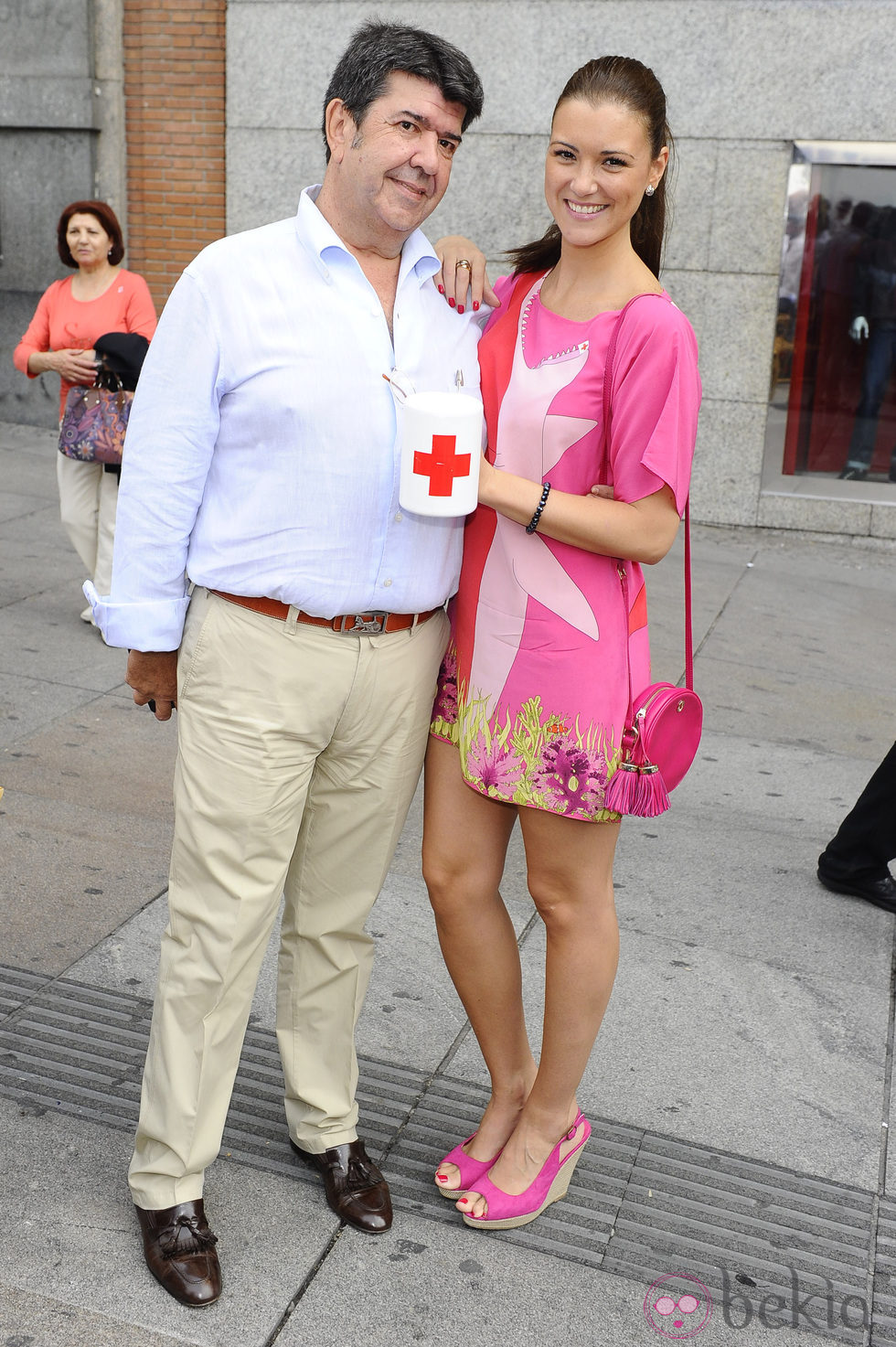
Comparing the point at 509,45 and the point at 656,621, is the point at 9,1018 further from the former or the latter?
the point at 509,45

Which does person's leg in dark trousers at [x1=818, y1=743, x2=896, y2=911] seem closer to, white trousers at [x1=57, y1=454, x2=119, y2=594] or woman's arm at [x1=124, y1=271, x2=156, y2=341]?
white trousers at [x1=57, y1=454, x2=119, y2=594]

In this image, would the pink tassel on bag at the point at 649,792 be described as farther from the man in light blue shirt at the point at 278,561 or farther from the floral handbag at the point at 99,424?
the floral handbag at the point at 99,424

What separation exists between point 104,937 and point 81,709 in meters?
1.82

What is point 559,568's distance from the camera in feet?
7.84

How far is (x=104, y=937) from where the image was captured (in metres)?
3.56

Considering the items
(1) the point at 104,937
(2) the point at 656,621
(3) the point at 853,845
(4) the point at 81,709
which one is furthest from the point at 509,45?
(1) the point at 104,937

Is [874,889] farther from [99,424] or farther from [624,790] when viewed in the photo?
[99,424]

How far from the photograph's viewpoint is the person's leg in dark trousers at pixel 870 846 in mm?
4016

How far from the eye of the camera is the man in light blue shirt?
2258 millimetres

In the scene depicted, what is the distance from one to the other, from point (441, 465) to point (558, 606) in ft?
1.43

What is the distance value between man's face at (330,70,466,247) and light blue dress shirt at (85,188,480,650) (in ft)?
0.24

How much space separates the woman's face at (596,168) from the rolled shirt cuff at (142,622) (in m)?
0.95

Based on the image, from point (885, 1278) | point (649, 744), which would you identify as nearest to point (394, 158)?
point (649, 744)

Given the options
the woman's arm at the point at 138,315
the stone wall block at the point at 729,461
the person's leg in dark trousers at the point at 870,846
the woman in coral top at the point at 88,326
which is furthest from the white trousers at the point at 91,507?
the stone wall block at the point at 729,461
